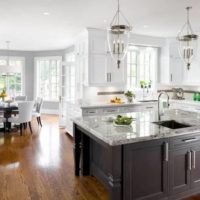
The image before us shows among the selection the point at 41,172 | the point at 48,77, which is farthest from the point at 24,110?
the point at 48,77

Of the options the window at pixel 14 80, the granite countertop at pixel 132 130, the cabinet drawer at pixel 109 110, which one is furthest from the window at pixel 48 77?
the granite countertop at pixel 132 130

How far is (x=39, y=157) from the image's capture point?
4664 millimetres

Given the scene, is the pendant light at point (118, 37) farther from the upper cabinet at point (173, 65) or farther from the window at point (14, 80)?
the window at point (14, 80)

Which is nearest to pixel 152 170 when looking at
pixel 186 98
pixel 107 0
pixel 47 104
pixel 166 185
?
pixel 166 185

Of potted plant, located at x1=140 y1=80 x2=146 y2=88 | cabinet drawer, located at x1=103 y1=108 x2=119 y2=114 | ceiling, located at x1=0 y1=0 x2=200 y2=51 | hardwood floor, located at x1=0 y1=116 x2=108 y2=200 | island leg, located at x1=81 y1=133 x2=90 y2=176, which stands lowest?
hardwood floor, located at x1=0 y1=116 x2=108 y2=200

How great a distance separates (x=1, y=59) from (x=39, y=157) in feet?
22.2

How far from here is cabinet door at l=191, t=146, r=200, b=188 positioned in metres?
2.96

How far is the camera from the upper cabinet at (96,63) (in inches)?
225

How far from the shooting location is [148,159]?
8.74 feet

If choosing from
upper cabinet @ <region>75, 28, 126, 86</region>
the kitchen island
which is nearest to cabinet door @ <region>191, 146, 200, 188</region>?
the kitchen island

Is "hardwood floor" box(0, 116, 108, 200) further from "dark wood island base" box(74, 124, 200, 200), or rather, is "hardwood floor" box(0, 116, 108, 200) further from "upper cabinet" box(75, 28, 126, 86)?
"upper cabinet" box(75, 28, 126, 86)

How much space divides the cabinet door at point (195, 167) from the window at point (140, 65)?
13.1 feet

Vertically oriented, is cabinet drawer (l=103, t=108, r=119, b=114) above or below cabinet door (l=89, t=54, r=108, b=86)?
below

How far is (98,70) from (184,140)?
3.44 m
